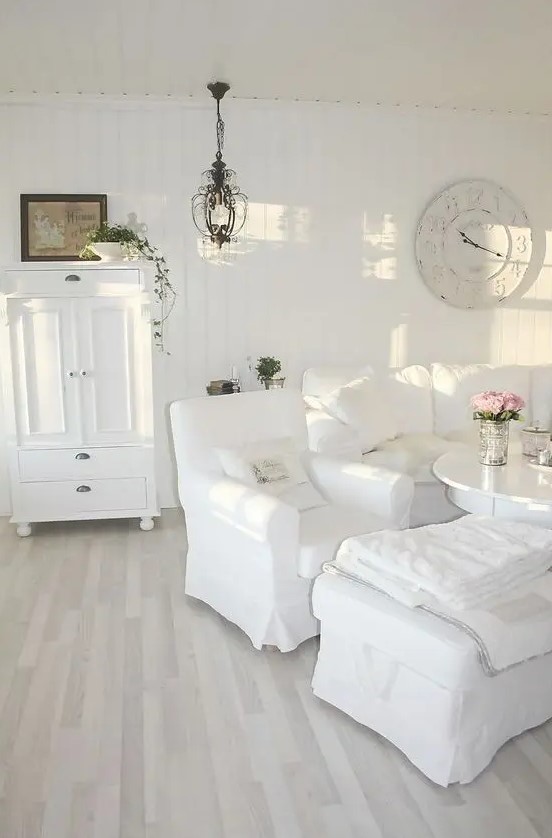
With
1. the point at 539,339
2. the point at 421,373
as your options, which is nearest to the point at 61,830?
the point at 421,373

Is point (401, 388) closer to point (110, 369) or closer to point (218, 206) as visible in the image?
point (218, 206)

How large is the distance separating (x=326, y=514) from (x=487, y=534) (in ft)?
2.71

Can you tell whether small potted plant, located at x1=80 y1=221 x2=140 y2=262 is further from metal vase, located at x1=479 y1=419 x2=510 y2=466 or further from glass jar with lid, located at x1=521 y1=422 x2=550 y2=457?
glass jar with lid, located at x1=521 y1=422 x2=550 y2=457

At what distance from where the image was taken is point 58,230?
181 inches

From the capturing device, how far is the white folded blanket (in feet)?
7.66

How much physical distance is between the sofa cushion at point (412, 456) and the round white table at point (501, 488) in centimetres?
64

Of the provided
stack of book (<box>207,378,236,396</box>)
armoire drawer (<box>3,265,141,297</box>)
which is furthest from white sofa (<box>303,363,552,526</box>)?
armoire drawer (<box>3,265,141,297</box>)

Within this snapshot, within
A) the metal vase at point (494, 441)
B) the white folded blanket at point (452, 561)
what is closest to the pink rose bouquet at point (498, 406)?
the metal vase at point (494, 441)

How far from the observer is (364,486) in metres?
3.39

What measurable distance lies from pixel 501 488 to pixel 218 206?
2596 mm

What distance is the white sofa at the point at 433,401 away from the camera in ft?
14.4

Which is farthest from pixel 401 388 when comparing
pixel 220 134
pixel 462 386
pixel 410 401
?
pixel 220 134

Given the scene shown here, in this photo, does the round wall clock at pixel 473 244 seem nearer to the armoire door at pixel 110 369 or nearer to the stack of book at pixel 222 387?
the stack of book at pixel 222 387

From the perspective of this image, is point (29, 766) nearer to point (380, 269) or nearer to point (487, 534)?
point (487, 534)
